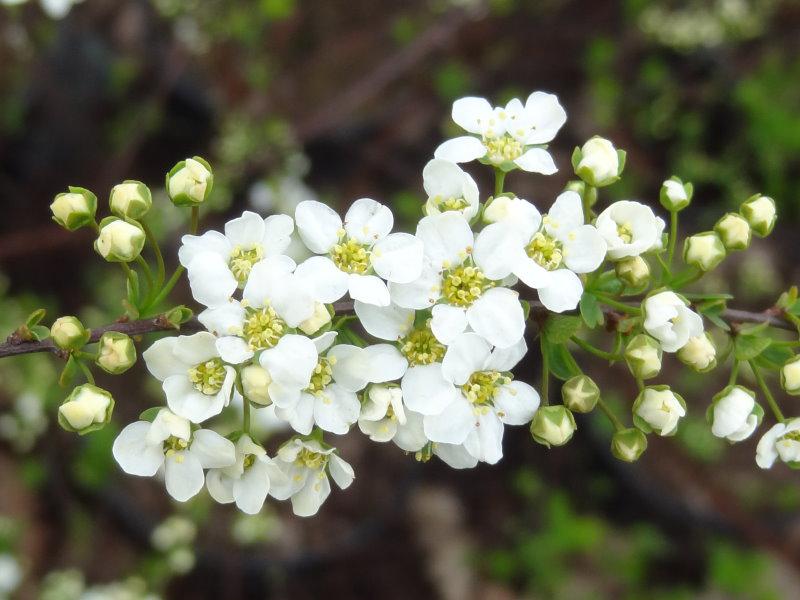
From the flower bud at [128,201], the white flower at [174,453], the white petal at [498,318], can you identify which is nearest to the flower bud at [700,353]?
the white petal at [498,318]

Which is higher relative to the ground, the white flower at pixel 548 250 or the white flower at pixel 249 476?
the white flower at pixel 548 250

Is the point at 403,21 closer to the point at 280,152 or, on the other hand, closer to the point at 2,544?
the point at 280,152

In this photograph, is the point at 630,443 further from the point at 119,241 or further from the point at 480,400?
the point at 119,241

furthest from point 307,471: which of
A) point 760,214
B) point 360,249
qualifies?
point 760,214

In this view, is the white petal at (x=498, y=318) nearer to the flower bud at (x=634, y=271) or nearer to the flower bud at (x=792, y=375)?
the flower bud at (x=634, y=271)

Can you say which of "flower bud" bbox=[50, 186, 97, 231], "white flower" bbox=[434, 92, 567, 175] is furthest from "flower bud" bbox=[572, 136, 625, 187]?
"flower bud" bbox=[50, 186, 97, 231]

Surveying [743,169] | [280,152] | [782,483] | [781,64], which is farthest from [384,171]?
[782,483]
